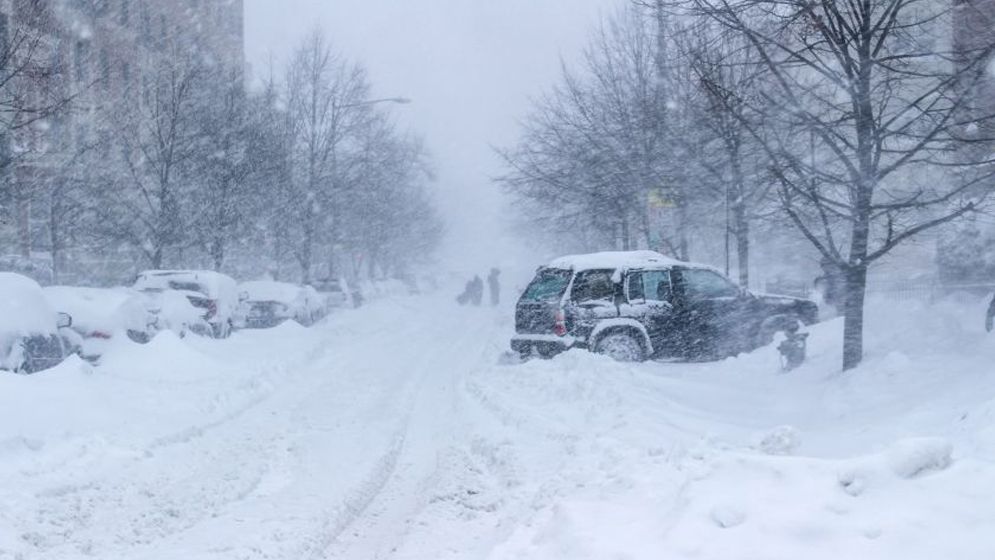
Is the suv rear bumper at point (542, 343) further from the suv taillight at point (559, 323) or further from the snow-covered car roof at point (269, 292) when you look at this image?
the snow-covered car roof at point (269, 292)

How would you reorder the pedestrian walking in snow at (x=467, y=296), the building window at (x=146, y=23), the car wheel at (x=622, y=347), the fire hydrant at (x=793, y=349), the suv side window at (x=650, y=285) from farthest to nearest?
the pedestrian walking in snow at (x=467, y=296), the building window at (x=146, y=23), the suv side window at (x=650, y=285), the car wheel at (x=622, y=347), the fire hydrant at (x=793, y=349)

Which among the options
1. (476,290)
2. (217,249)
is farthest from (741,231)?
(476,290)

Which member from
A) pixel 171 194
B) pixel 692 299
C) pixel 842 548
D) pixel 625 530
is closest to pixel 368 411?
pixel 692 299

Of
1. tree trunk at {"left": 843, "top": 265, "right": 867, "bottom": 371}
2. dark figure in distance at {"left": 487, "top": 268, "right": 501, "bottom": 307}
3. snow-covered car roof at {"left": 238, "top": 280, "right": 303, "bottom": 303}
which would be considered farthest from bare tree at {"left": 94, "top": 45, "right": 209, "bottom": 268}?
dark figure in distance at {"left": 487, "top": 268, "right": 501, "bottom": 307}

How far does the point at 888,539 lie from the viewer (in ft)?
12.1

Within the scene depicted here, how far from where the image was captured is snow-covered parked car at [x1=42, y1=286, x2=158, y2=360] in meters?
13.7

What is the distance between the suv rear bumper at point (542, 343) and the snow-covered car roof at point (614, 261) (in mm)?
1058

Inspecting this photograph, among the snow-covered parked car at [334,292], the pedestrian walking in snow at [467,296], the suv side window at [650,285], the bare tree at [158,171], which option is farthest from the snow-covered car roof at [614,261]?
the pedestrian walking in snow at [467,296]

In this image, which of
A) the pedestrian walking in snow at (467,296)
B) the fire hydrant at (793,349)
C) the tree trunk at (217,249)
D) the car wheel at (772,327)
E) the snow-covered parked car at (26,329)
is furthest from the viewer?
the pedestrian walking in snow at (467,296)

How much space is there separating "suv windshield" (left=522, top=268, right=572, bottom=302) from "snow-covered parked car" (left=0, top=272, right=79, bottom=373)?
6.46 meters

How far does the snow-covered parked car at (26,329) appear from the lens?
10.8 meters

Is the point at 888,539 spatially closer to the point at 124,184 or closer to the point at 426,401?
the point at 426,401

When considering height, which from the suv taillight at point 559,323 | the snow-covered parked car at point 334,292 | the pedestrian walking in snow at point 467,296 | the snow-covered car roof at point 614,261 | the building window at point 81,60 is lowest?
the pedestrian walking in snow at point 467,296

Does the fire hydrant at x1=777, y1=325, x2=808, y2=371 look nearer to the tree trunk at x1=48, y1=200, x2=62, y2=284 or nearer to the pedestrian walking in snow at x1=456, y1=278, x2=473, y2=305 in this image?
the tree trunk at x1=48, y1=200, x2=62, y2=284
